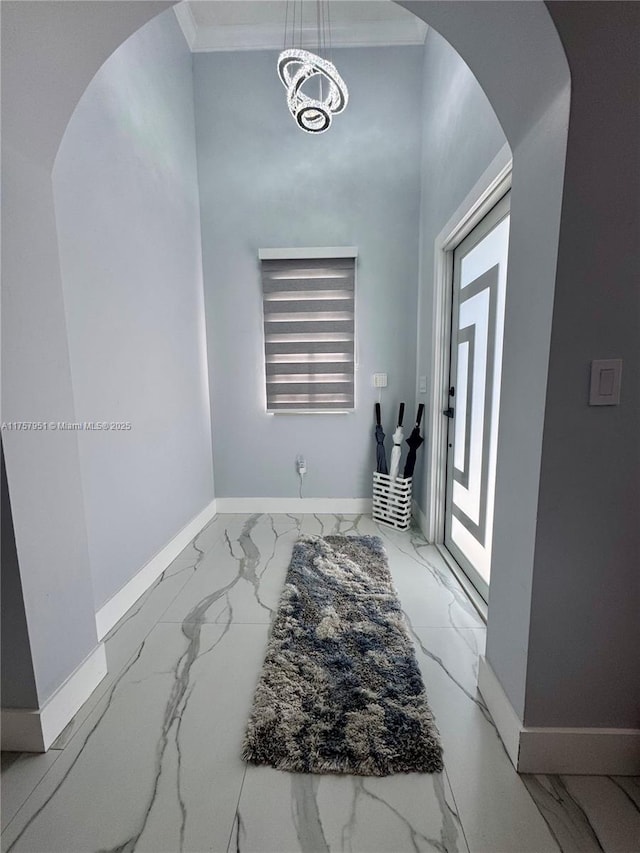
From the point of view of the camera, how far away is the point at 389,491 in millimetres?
2592

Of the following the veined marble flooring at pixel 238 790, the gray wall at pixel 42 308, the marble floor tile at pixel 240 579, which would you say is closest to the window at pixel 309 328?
the marble floor tile at pixel 240 579

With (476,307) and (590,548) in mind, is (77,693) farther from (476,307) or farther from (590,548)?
(476,307)

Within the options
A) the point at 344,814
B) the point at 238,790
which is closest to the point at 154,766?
the point at 238,790

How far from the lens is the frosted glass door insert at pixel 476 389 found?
1.60 m

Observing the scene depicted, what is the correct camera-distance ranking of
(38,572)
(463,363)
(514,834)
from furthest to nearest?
(463,363) < (38,572) < (514,834)

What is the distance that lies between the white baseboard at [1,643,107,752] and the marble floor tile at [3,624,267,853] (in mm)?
71

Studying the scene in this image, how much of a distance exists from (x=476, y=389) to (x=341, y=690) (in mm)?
1514

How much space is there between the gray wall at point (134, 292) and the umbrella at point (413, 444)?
161cm

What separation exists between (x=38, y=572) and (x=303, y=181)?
9.40 ft

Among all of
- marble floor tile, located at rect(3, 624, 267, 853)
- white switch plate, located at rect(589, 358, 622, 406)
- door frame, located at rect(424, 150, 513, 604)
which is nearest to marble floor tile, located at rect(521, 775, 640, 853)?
door frame, located at rect(424, 150, 513, 604)

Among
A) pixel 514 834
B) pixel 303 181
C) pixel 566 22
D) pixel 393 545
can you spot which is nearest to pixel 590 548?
pixel 514 834

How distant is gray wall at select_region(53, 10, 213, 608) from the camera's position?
4.74 ft

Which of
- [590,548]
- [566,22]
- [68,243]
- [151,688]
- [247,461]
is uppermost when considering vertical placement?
[566,22]

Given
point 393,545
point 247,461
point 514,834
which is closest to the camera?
point 514,834
